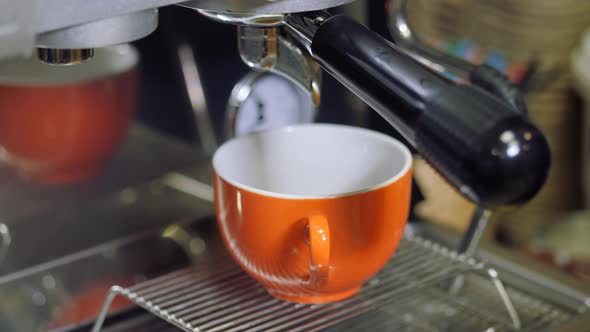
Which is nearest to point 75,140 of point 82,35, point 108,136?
point 108,136

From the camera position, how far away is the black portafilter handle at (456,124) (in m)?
0.30

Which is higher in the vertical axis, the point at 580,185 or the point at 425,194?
the point at 425,194

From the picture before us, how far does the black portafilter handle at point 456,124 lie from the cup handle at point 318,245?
93 millimetres

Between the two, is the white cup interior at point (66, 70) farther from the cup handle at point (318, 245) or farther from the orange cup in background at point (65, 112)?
the cup handle at point (318, 245)

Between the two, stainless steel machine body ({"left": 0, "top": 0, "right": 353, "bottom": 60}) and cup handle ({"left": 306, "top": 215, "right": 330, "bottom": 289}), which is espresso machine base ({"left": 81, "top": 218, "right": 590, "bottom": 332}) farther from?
stainless steel machine body ({"left": 0, "top": 0, "right": 353, "bottom": 60})

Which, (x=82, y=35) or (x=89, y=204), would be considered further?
(x=89, y=204)

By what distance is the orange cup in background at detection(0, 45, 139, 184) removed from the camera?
23.6 inches

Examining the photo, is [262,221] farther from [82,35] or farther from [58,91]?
[58,91]

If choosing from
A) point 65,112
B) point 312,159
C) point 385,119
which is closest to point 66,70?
point 65,112

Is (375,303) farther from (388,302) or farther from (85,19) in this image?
(85,19)

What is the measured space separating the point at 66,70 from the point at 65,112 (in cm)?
3

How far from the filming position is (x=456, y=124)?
30cm

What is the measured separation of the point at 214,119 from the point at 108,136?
0.16m

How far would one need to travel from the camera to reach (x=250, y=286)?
0.49 meters
